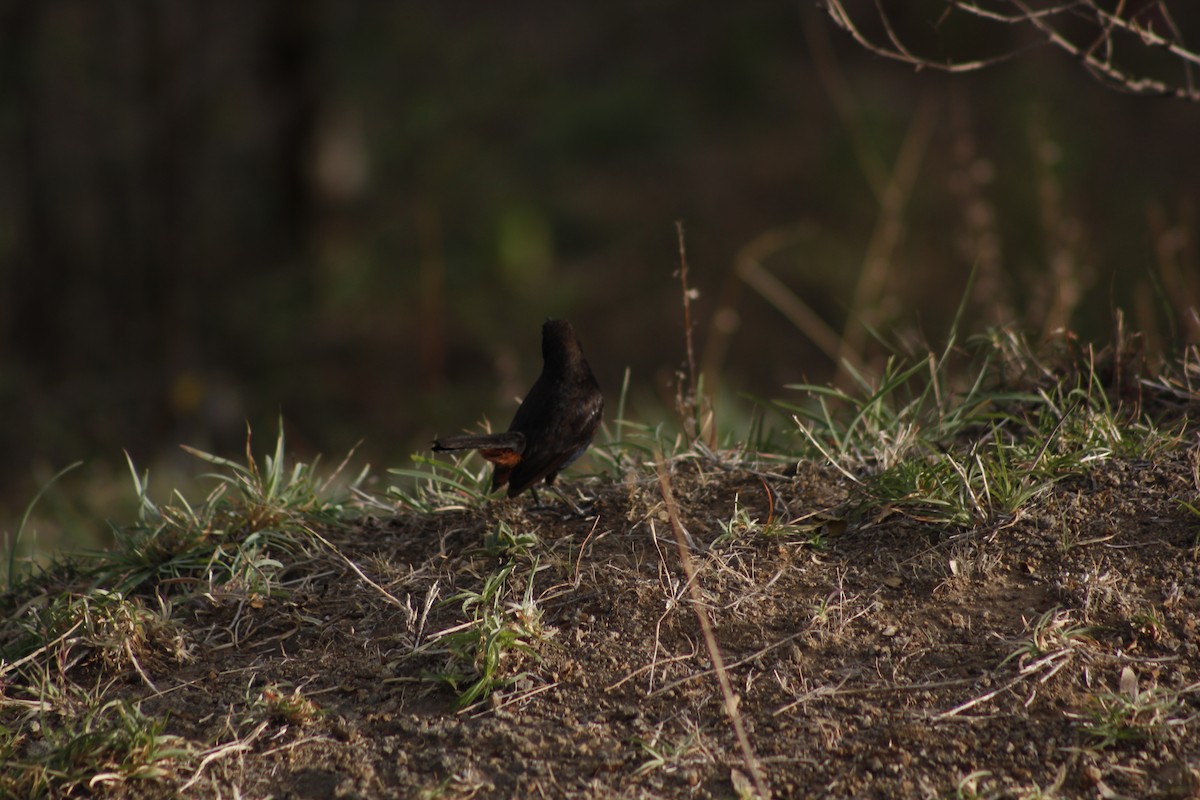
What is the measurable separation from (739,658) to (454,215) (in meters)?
9.19

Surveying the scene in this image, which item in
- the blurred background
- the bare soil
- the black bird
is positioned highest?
the black bird

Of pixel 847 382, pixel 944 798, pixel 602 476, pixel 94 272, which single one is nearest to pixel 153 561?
pixel 602 476

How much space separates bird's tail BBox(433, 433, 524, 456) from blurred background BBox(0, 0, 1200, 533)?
168 inches

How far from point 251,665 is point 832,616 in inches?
52.0

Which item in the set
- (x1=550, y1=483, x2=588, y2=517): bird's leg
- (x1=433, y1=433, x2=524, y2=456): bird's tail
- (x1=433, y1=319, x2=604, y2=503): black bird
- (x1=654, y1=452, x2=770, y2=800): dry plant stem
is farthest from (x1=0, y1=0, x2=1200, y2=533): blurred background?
(x1=654, y1=452, x2=770, y2=800): dry plant stem

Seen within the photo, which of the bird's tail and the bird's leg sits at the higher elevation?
the bird's tail

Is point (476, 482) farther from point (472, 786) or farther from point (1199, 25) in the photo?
point (1199, 25)

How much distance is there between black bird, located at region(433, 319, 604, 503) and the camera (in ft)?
9.66

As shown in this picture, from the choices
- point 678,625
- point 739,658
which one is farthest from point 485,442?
point 739,658

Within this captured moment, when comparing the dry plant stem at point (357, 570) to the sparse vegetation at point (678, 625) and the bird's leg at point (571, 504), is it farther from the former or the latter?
the bird's leg at point (571, 504)

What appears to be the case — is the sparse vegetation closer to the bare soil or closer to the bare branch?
the bare soil

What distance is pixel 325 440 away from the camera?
29.6 ft

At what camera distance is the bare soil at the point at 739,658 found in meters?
2.25

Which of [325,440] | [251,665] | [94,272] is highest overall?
[251,665]
